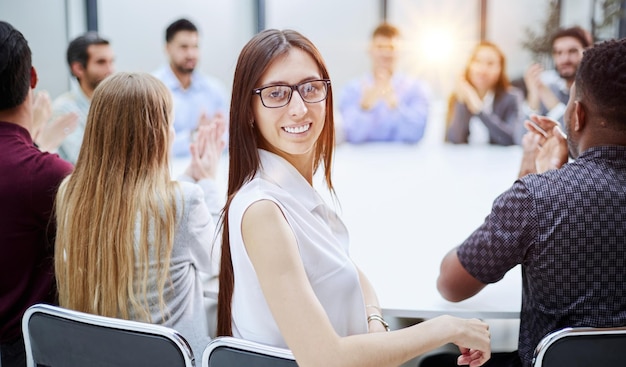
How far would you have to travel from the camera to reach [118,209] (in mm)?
1549

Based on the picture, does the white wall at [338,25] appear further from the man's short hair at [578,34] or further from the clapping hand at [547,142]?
the clapping hand at [547,142]

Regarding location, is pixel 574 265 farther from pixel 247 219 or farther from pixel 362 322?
pixel 247 219

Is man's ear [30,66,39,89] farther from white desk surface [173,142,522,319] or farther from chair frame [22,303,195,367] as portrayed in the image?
white desk surface [173,142,522,319]

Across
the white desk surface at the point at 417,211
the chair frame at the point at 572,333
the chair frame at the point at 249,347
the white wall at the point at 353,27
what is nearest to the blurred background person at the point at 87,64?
the white desk surface at the point at 417,211

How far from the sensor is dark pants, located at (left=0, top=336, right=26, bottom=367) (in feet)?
5.57

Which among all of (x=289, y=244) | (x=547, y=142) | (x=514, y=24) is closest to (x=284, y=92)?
(x=289, y=244)

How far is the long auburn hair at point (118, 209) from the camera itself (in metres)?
1.54

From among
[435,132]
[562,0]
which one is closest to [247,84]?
[435,132]

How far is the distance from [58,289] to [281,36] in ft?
2.91

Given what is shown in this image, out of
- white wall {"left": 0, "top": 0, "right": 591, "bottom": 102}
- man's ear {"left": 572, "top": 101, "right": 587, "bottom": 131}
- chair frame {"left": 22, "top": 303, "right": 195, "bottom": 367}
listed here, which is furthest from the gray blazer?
chair frame {"left": 22, "top": 303, "right": 195, "bottom": 367}

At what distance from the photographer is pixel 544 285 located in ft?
4.59

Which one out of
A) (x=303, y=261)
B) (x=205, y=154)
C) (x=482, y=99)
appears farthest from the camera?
(x=482, y=99)

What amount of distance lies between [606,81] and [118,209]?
1.18 metres

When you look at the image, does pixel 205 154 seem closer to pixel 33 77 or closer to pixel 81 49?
pixel 33 77
